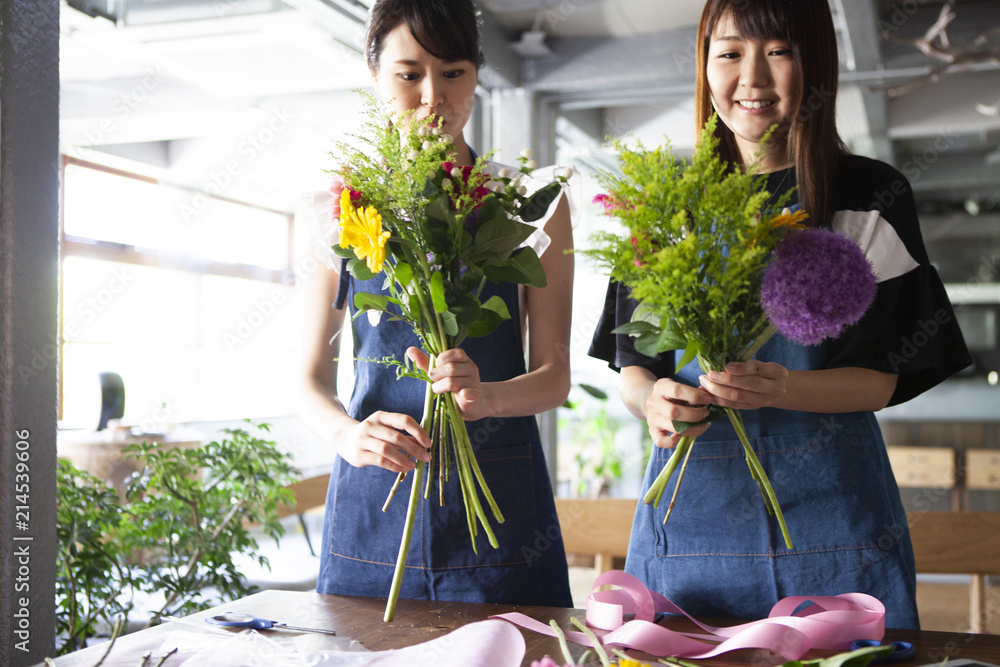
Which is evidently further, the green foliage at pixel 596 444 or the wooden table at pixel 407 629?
the green foliage at pixel 596 444

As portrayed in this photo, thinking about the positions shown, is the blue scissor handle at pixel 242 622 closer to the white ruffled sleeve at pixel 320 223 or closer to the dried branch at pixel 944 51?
the white ruffled sleeve at pixel 320 223

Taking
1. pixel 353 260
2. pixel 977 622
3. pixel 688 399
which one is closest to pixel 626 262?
pixel 688 399

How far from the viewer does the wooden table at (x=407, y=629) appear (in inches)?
39.1

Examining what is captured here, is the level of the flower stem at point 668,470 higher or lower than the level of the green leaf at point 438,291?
lower

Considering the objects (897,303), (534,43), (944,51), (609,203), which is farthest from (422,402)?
(944,51)

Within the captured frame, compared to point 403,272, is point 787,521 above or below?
below

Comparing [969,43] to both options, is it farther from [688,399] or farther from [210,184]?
[210,184]

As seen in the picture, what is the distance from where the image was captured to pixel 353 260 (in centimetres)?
117

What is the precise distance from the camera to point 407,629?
112cm

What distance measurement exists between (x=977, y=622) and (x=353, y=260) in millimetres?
2718

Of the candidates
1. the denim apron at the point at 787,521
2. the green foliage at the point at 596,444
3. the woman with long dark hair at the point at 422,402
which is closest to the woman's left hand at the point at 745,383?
the denim apron at the point at 787,521

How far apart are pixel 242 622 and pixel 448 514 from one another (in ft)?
1.21

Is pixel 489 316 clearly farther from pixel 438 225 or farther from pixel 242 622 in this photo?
pixel 242 622

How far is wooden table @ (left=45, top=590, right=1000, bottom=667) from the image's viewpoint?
0.99 m
